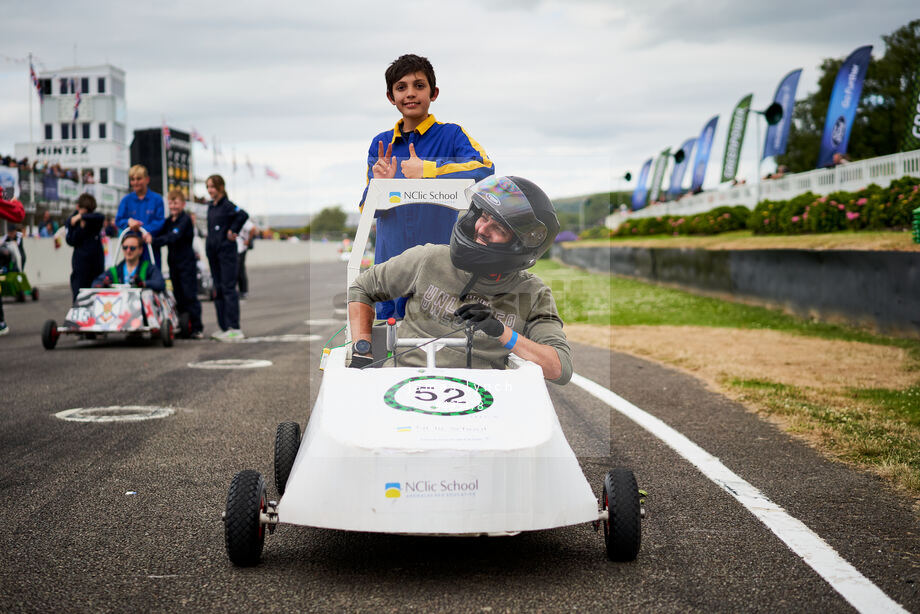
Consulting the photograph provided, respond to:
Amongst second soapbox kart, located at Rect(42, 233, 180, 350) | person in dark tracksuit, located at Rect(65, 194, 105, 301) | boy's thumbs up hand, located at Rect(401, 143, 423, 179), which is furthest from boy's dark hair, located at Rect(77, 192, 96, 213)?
boy's thumbs up hand, located at Rect(401, 143, 423, 179)

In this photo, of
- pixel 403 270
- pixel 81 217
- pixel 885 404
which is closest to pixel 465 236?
pixel 403 270

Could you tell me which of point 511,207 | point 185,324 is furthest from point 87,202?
point 511,207

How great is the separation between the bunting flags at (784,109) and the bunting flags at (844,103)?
739cm

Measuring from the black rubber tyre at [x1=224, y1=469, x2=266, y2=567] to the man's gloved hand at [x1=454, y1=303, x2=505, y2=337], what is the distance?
3.45 ft

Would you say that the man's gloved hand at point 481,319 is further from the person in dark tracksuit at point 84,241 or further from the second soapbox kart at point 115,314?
the person in dark tracksuit at point 84,241

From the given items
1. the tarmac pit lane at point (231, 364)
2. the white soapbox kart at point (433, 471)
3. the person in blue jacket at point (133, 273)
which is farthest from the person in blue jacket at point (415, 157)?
the person in blue jacket at point (133, 273)

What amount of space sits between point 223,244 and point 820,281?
798cm

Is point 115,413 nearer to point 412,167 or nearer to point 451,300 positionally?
point 412,167

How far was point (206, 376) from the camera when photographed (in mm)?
9164

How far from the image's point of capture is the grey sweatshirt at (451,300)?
4.27 m

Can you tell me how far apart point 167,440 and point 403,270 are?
2.50m

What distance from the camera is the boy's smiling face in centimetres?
559

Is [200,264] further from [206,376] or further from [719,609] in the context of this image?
[719,609]

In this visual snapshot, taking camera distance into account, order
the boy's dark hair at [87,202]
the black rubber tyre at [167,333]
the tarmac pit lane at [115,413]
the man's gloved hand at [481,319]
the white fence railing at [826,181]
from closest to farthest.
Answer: the man's gloved hand at [481,319] → the tarmac pit lane at [115,413] → the black rubber tyre at [167,333] → the boy's dark hair at [87,202] → the white fence railing at [826,181]
